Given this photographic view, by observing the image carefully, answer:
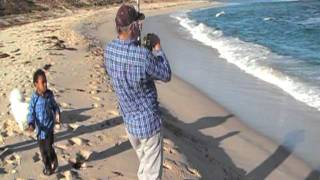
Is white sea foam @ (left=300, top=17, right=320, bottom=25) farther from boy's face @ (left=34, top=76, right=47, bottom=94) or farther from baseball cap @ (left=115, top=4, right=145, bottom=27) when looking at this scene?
baseball cap @ (left=115, top=4, right=145, bottom=27)

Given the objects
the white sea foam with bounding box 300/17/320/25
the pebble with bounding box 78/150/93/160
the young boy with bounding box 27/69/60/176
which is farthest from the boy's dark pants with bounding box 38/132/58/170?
the white sea foam with bounding box 300/17/320/25

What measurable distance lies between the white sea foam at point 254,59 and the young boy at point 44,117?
678cm

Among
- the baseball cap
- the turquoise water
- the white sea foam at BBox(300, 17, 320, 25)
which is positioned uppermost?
the baseball cap

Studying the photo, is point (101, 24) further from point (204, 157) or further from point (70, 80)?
point (204, 157)

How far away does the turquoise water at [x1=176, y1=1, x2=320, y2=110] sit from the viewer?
14731 mm

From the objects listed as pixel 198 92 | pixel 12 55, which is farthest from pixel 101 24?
pixel 198 92

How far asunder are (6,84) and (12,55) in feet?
15.6

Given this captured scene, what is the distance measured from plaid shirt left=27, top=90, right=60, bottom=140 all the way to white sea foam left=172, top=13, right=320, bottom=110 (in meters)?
6.82

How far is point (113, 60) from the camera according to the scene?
5.19 m

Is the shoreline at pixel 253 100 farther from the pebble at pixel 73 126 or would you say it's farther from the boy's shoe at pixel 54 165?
the boy's shoe at pixel 54 165

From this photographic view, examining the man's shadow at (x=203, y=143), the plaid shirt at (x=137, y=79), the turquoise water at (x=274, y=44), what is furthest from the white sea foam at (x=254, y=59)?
the plaid shirt at (x=137, y=79)

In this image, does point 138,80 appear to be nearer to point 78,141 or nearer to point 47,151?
point 47,151

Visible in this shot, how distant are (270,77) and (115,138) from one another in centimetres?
776

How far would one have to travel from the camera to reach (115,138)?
27.3 feet
